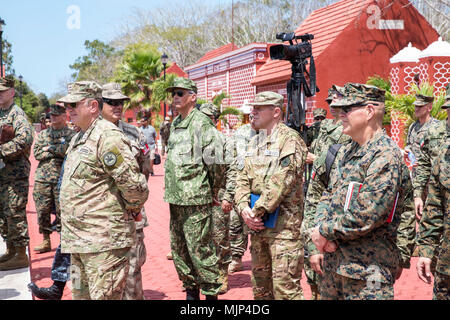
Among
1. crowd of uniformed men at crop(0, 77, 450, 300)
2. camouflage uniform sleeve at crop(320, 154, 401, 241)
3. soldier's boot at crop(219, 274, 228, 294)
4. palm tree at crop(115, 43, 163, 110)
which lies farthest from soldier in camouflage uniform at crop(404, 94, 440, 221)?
palm tree at crop(115, 43, 163, 110)

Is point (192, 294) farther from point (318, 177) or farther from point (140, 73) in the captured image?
point (140, 73)

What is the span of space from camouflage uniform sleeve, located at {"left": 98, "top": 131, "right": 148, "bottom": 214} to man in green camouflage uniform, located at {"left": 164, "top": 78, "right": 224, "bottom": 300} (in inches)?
46.0

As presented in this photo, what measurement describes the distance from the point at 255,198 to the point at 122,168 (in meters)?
1.30

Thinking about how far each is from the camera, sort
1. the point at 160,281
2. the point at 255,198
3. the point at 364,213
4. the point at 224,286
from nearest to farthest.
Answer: the point at 364,213 → the point at 255,198 → the point at 224,286 → the point at 160,281

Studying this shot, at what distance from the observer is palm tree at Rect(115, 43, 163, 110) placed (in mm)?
28031

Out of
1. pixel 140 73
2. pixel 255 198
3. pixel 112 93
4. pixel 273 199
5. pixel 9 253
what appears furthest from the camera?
pixel 140 73

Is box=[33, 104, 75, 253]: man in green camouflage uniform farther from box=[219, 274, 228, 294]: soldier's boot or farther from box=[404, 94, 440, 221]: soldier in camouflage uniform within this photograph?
box=[404, 94, 440, 221]: soldier in camouflage uniform

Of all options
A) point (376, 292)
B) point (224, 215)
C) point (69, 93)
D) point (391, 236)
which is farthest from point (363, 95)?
point (224, 215)

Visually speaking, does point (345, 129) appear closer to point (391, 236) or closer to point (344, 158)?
point (344, 158)

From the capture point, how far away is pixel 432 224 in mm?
3414

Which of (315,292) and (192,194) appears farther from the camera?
(315,292)

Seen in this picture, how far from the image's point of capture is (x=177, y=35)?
177 feet

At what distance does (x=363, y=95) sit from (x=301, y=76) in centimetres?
248

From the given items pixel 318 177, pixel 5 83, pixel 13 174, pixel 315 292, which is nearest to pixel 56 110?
pixel 5 83
